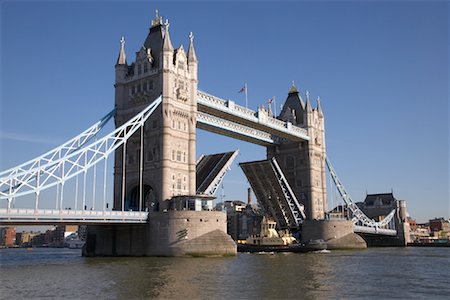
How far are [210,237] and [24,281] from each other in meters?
26.3

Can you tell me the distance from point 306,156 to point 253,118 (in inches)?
793

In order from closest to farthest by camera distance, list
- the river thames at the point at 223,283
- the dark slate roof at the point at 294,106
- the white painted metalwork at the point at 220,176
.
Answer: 1. the river thames at the point at 223,283
2. the white painted metalwork at the point at 220,176
3. the dark slate roof at the point at 294,106

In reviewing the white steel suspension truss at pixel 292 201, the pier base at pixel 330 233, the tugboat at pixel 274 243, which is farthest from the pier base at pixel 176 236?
the pier base at pixel 330 233

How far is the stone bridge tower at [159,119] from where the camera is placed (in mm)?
61031

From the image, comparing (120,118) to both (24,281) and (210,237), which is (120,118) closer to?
(210,237)

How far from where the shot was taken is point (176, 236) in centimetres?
5491

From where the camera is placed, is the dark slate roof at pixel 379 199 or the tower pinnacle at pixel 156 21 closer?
the tower pinnacle at pixel 156 21

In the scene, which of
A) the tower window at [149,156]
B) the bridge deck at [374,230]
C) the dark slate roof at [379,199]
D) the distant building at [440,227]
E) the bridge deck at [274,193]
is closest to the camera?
the tower window at [149,156]

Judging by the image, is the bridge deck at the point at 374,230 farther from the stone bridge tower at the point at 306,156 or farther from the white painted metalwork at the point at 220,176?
the white painted metalwork at the point at 220,176

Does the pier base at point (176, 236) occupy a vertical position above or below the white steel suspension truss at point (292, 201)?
below

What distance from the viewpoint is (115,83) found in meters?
67.1

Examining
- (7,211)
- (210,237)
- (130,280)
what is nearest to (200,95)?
(210,237)

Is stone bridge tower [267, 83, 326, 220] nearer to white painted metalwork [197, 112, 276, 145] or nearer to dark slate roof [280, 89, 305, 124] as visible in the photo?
dark slate roof [280, 89, 305, 124]

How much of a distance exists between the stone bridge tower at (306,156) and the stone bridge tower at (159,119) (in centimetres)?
3330
